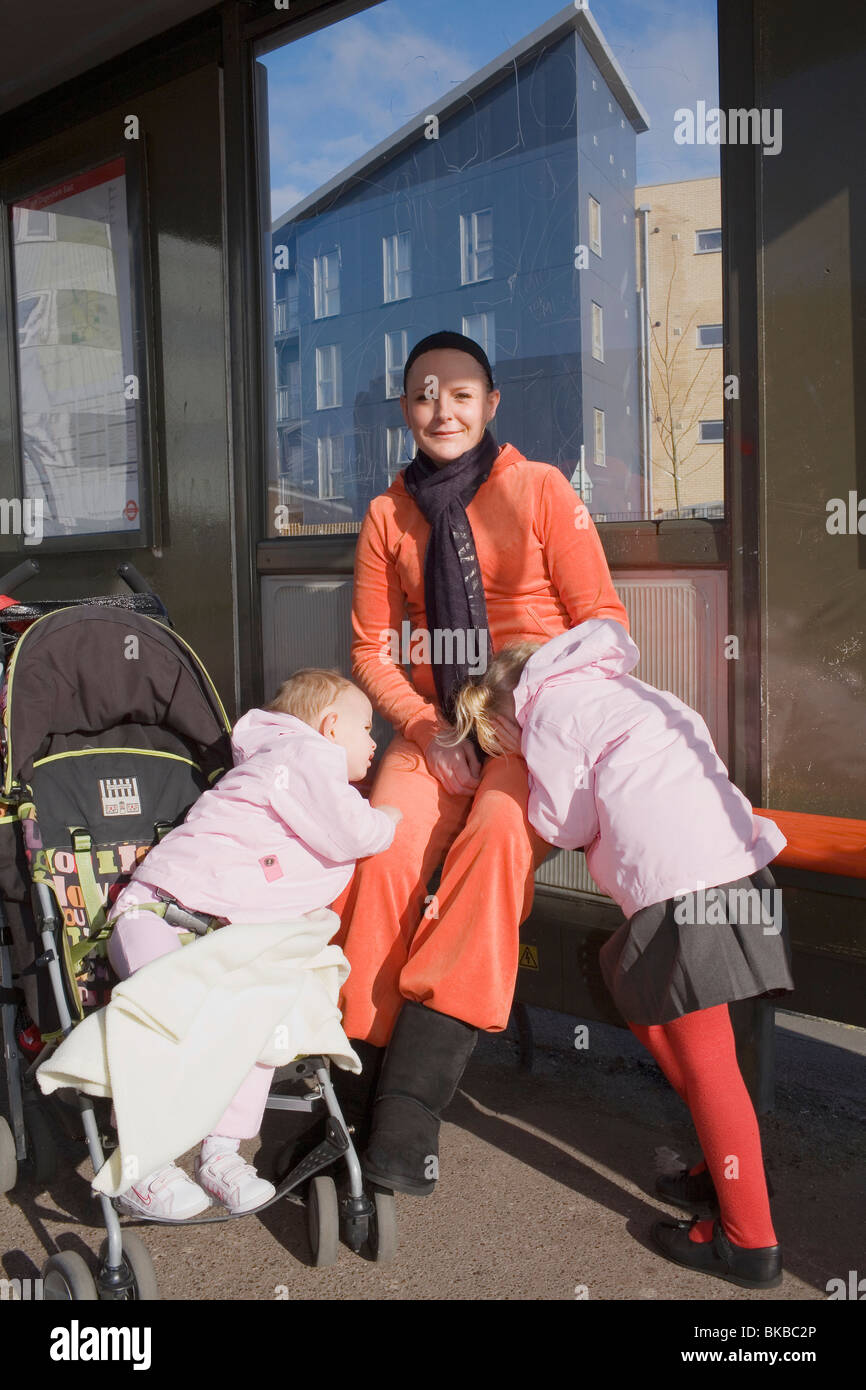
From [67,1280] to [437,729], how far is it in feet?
5.18

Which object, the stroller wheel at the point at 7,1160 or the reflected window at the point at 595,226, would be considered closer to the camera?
the stroller wheel at the point at 7,1160

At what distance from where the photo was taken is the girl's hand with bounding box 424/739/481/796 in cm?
311

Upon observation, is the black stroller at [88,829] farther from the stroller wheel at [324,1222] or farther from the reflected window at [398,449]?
the reflected window at [398,449]

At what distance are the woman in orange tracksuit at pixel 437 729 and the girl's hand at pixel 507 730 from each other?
5cm

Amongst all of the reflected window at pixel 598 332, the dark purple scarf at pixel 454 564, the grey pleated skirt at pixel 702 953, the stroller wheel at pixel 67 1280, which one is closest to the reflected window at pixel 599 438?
the reflected window at pixel 598 332

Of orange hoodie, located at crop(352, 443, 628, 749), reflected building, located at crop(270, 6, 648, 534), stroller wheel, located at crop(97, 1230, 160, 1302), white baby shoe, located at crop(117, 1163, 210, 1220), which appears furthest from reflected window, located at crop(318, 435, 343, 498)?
stroller wheel, located at crop(97, 1230, 160, 1302)

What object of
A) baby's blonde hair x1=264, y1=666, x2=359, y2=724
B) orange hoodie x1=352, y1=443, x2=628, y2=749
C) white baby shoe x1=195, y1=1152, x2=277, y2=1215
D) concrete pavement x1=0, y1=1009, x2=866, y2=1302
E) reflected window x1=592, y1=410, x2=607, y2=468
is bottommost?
concrete pavement x1=0, y1=1009, x2=866, y2=1302

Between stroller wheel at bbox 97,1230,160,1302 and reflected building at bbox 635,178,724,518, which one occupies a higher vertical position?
reflected building at bbox 635,178,724,518

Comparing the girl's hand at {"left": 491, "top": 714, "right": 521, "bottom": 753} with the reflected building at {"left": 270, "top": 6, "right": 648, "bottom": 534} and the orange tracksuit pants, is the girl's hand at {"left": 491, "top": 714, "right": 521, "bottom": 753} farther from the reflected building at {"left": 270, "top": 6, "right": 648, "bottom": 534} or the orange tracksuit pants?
the reflected building at {"left": 270, "top": 6, "right": 648, "bottom": 534}

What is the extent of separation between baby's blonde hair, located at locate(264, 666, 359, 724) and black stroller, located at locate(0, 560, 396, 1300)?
0.92 ft

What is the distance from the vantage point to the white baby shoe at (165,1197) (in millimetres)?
2424

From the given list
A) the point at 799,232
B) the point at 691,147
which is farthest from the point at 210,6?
the point at 799,232

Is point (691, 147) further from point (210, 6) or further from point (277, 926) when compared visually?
point (277, 926)

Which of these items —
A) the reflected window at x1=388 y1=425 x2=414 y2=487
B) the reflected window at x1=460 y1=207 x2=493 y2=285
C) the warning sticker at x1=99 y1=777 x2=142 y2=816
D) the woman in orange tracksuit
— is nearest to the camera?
the woman in orange tracksuit
